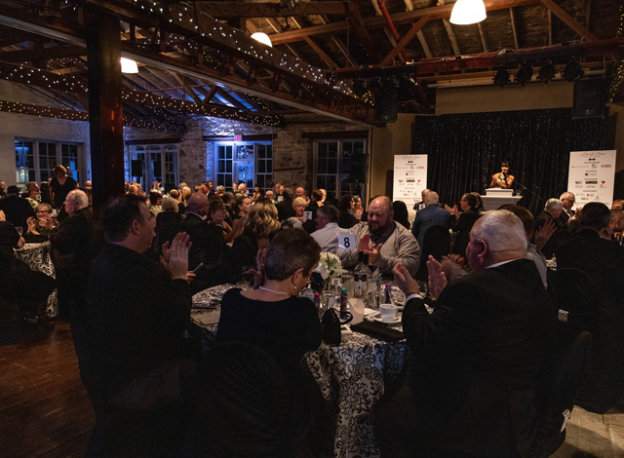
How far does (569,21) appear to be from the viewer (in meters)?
6.62

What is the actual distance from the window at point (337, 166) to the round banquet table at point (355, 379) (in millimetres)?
10450

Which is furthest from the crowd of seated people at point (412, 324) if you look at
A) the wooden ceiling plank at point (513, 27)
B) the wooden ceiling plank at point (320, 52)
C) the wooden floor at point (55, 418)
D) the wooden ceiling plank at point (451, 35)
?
the wooden ceiling plank at point (320, 52)

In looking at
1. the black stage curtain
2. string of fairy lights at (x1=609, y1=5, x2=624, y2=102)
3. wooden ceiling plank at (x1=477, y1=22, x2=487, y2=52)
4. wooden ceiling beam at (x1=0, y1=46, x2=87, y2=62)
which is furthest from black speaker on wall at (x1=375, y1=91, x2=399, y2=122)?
wooden ceiling beam at (x1=0, y1=46, x2=87, y2=62)

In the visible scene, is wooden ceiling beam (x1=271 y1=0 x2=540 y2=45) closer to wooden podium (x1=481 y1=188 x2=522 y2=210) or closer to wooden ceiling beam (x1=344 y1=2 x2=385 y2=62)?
wooden ceiling beam (x1=344 y1=2 x2=385 y2=62)

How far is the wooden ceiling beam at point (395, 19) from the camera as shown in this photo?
23.0 feet

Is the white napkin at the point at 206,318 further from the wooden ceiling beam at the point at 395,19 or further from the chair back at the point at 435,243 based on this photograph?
the wooden ceiling beam at the point at 395,19

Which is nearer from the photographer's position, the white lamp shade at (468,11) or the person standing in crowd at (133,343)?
the person standing in crowd at (133,343)

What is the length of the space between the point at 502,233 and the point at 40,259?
4.75 m

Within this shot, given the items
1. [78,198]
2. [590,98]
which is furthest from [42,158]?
[590,98]

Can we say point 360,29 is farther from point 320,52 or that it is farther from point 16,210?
point 16,210

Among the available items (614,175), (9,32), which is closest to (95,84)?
(9,32)

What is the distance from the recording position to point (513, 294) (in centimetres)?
167

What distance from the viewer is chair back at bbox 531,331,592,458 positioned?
1773mm

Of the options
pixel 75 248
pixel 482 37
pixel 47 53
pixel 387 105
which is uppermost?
pixel 482 37
